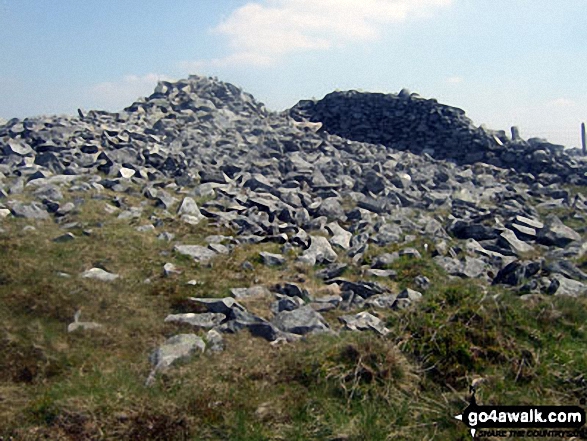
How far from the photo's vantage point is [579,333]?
5.65 metres

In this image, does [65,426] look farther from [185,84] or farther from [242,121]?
[185,84]

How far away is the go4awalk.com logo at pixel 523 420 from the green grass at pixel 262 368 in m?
0.11

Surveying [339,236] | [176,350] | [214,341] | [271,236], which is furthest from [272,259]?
[176,350]

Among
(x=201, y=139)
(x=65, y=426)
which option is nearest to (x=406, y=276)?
(x=65, y=426)

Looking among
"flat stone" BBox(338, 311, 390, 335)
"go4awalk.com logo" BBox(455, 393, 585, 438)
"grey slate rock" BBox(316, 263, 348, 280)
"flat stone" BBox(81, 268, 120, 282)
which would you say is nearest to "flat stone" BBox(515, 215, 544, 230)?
"grey slate rock" BBox(316, 263, 348, 280)

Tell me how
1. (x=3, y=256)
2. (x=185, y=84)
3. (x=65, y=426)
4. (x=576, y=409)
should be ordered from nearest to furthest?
(x=65, y=426)
(x=576, y=409)
(x=3, y=256)
(x=185, y=84)

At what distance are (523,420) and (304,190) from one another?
9102 mm

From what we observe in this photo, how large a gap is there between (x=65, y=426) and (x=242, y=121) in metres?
16.9

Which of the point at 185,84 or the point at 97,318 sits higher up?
the point at 185,84

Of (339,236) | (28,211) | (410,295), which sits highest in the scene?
(28,211)

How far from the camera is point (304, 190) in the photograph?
12805 millimetres

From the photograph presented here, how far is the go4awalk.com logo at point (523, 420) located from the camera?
407 cm

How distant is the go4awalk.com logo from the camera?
160 inches

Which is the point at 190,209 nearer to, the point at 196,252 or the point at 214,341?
the point at 196,252
